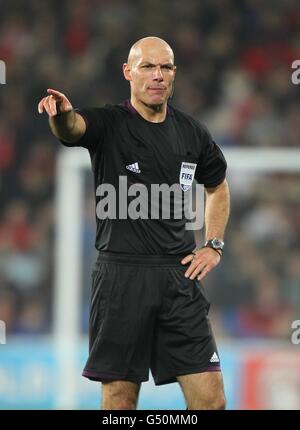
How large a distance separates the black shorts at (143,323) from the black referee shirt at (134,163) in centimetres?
7

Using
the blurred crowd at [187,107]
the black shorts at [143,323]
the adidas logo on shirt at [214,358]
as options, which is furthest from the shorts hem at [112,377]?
the blurred crowd at [187,107]

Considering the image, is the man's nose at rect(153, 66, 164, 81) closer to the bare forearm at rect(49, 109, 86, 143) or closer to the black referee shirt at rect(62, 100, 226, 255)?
the black referee shirt at rect(62, 100, 226, 255)

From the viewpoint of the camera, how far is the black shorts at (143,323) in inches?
169

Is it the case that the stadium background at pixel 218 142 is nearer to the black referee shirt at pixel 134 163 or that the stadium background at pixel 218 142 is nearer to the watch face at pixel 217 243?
the watch face at pixel 217 243

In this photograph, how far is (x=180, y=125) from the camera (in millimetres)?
4477

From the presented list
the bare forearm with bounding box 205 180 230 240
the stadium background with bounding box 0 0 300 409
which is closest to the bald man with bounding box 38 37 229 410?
the bare forearm with bounding box 205 180 230 240

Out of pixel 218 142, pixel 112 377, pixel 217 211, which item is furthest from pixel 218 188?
pixel 218 142

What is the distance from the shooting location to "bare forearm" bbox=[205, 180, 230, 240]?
15.3 ft

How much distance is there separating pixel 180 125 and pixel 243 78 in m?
5.76

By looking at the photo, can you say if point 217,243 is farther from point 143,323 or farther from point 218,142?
point 218,142

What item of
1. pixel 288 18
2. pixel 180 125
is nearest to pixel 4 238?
pixel 288 18

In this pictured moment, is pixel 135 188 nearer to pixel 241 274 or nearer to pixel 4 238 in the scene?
pixel 241 274

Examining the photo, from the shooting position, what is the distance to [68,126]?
4043mm
